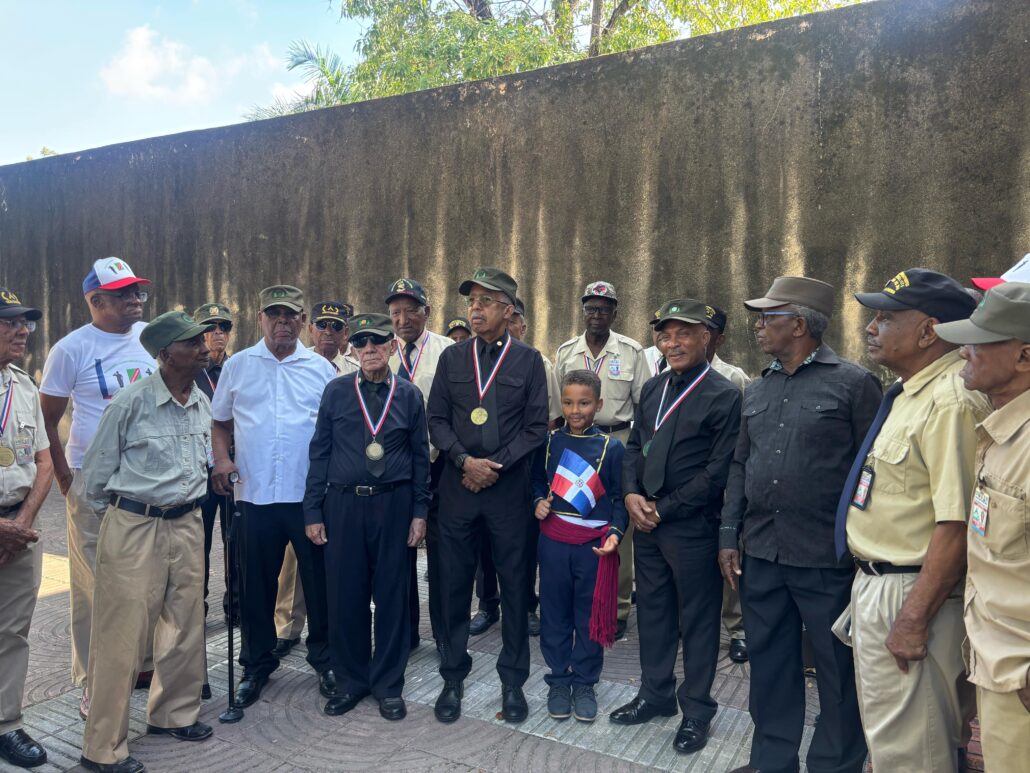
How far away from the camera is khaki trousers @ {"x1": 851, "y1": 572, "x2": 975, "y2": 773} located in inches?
105

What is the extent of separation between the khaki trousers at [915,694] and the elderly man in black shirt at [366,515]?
2.35m

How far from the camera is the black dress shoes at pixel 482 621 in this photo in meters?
5.25

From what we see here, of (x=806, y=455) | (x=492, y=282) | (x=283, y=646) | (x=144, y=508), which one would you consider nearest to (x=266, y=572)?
(x=283, y=646)

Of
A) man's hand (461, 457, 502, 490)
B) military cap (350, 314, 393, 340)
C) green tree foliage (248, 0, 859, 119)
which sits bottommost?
man's hand (461, 457, 502, 490)

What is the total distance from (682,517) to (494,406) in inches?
45.9

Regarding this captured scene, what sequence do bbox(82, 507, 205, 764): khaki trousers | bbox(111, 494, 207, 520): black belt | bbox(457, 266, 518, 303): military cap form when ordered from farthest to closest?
1. bbox(457, 266, 518, 303): military cap
2. bbox(111, 494, 207, 520): black belt
3. bbox(82, 507, 205, 764): khaki trousers

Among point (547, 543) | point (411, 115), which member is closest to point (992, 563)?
point (547, 543)

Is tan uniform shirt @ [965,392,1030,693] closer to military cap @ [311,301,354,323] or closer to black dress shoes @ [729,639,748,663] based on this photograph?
black dress shoes @ [729,639,748,663]

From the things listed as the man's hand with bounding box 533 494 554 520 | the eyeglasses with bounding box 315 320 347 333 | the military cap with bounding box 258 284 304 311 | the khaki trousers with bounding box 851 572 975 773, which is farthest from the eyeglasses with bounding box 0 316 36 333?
the khaki trousers with bounding box 851 572 975 773

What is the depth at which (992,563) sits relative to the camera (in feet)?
7.70

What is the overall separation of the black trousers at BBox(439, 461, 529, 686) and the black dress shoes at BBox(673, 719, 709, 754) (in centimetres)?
85

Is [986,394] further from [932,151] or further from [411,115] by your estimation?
[411,115]

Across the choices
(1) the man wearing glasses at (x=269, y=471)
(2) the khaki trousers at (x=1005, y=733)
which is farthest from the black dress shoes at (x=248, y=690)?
(2) the khaki trousers at (x=1005, y=733)

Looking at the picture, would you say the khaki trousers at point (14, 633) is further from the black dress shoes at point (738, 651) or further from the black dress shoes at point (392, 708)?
the black dress shoes at point (738, 651)
